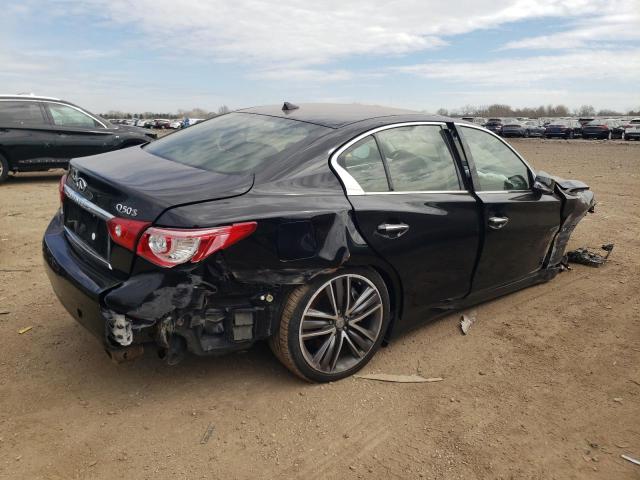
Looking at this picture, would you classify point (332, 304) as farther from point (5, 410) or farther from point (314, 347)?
point (5, 410)

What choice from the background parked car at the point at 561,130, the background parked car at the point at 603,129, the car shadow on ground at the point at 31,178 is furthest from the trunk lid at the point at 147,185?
the background parked car at the point at 561,130

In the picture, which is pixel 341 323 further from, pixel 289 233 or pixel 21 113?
pixel 21 113

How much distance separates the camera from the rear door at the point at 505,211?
3775 millimetres

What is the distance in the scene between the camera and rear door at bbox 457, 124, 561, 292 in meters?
3.78

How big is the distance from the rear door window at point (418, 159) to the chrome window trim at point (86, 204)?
1.65m

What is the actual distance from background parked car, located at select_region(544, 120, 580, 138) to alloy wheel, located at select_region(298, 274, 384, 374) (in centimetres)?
4029

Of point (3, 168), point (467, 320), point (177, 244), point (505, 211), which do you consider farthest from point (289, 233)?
point (3, 168)

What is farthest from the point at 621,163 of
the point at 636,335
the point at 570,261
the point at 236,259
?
the point at 236,259

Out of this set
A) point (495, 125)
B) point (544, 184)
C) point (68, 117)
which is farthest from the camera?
point (495, 125)

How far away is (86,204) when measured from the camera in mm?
2910

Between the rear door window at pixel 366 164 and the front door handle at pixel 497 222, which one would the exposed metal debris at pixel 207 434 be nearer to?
the rear door window at pixel 366 164

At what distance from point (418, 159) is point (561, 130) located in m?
39.8

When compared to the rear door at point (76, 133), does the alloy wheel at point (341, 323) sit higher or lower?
lower

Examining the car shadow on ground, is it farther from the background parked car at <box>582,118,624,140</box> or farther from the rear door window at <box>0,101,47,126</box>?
the background parked car at <box>582,118,624,140</box>
